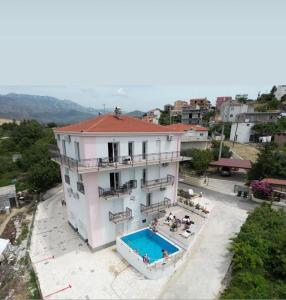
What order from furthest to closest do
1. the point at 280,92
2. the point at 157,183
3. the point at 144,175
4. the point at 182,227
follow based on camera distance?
the point at 280,92, the point at 157,183, the point at 144,175, the point at 182,227

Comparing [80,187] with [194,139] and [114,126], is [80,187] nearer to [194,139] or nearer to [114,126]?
[114,126]

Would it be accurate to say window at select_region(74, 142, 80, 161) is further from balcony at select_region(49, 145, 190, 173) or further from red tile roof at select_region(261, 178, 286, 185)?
red tile roof at select_region(261, 178, 286, 185)

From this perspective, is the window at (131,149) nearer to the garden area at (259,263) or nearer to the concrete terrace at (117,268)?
the concrete terrace at (117,268)

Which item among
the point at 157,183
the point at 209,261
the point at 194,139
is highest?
the point at 194,139

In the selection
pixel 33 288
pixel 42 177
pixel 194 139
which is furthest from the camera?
pixel 194 139

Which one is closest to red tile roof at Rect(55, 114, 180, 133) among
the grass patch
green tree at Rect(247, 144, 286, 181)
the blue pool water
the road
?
the blue pool water

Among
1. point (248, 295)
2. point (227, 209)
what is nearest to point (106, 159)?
point (248, 295)

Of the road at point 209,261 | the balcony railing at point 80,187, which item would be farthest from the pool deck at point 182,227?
the balcony railing at point 80,187

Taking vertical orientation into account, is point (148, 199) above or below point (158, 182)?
below

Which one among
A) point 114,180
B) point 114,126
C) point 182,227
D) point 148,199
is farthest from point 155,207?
point 114,126
